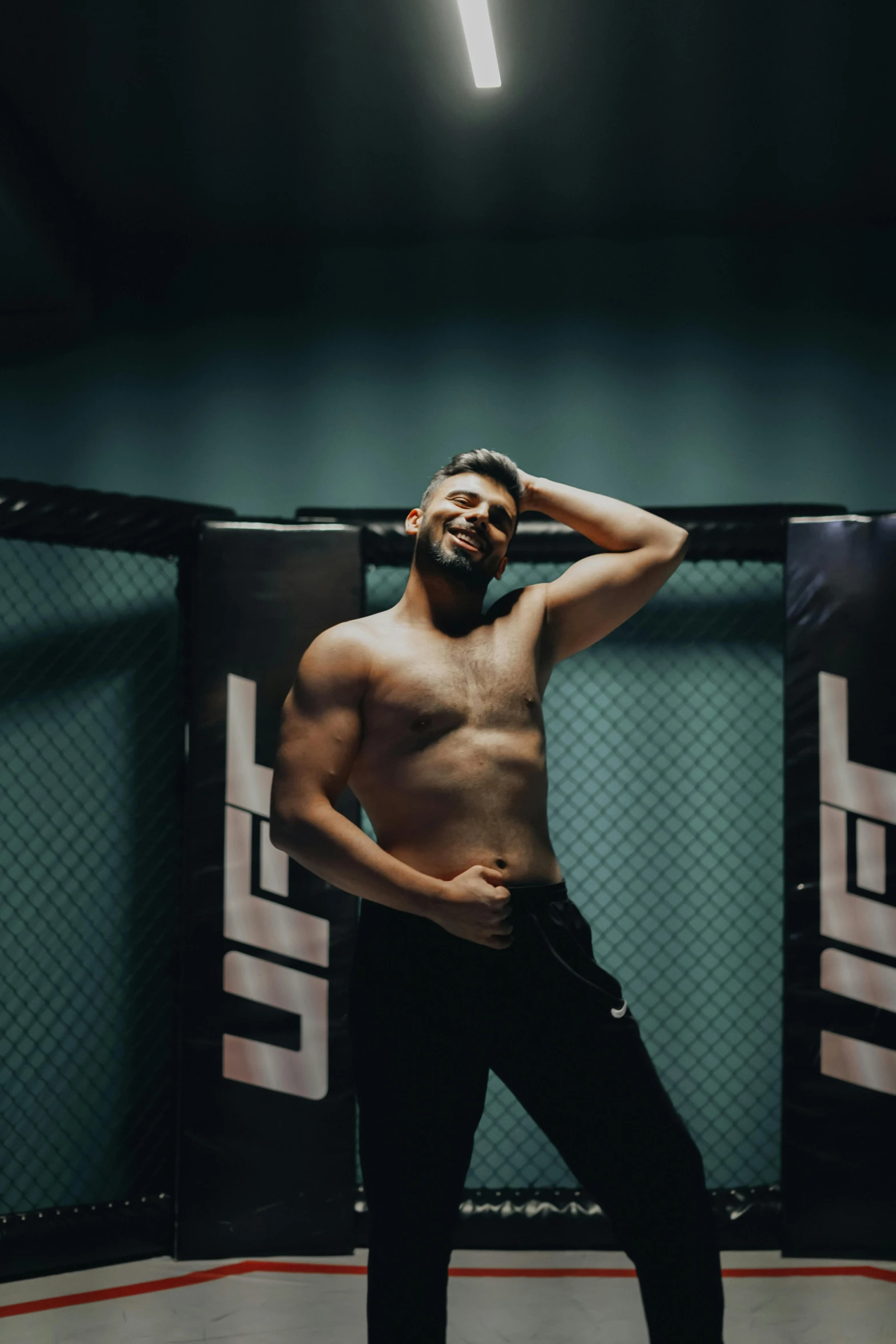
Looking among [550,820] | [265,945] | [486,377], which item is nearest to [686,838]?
[550,820]

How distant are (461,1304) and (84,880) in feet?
5.00

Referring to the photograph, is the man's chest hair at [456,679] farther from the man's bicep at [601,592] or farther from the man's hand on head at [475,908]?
the man's hand on head at [475,908]

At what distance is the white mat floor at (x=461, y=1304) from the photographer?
230 centimetres

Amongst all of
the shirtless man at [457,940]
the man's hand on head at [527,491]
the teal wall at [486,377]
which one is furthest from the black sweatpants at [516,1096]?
the teal wall at [486,377]

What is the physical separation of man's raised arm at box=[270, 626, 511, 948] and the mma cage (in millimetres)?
1418

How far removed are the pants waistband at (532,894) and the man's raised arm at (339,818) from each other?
0.06 metres

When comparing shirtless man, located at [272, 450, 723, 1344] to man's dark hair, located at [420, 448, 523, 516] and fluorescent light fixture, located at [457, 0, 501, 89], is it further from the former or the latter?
fluorescent light fixture, located at [457, 0, 501, 89]

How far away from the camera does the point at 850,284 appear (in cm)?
337

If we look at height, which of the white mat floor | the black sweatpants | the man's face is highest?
the man's face

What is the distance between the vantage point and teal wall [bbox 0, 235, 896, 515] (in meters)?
3.36

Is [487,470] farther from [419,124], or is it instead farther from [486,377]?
[486,377]

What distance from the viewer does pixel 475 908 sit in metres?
1.46

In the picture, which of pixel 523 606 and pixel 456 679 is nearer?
pixel 456 679

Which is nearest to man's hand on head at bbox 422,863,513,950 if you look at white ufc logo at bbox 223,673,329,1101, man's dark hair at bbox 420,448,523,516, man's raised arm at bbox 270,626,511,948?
man's raised arm at bbox 270,626,511,948
